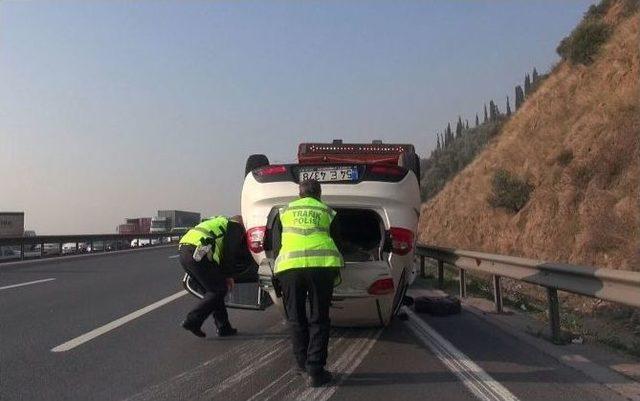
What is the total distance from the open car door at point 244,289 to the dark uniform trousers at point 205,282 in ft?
0.87

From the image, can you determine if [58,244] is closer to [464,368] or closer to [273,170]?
[273,170]

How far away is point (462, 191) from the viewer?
37.0 metres

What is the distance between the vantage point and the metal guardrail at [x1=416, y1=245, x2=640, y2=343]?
21.3ft

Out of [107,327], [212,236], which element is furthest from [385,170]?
[107,327]

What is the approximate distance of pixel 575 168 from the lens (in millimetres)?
22891

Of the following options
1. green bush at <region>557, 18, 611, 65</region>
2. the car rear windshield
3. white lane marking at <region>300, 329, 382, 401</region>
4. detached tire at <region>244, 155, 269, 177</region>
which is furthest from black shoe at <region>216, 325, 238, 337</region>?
green bush at <region>557, 18, 611, 65</region>

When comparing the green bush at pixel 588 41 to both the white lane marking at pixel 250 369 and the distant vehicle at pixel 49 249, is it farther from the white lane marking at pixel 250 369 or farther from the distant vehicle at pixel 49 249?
the white lane marking at pixel 250 369

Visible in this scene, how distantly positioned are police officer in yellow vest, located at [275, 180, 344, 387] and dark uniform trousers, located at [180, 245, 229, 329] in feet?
6.68

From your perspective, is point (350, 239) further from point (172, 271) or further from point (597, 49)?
point (597, 49)

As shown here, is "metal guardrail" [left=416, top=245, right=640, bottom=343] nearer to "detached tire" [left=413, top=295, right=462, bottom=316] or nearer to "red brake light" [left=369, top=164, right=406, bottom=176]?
"detached tire" [left=413, top=295, right=462, bottom=316]

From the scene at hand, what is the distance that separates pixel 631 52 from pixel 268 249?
2282 centimetres

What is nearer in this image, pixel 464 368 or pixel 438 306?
pixel 464 368

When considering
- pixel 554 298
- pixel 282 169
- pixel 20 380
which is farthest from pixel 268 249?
pixel 554 298

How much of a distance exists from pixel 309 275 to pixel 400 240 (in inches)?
59.4
